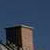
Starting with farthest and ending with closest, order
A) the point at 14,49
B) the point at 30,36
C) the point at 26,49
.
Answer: the point at 30,36 → the point at 26,49 → the point at 14,49

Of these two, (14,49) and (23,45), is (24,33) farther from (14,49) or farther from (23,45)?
(14,49)

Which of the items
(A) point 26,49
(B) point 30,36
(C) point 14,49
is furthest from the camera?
(B) point 30,36

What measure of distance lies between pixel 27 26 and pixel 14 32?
1.83 meters

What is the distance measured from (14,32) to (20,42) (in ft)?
5.47

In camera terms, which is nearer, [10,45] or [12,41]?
[10,45]

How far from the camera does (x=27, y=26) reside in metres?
39.8

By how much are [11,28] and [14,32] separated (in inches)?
25.4

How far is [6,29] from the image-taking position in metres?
40.1

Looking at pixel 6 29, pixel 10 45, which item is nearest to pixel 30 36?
pixel 6 29

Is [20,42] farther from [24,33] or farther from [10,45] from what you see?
[10,45]

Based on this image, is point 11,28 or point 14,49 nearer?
point 14,49

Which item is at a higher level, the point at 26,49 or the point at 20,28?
the point at 20,28

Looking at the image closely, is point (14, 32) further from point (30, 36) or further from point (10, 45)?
point (10, 45)

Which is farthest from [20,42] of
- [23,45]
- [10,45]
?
[10,45]
